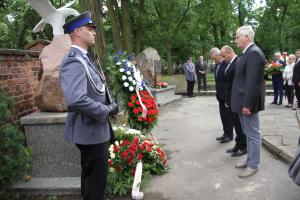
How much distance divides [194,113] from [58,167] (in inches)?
264

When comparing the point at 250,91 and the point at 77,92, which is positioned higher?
the point at 77,92

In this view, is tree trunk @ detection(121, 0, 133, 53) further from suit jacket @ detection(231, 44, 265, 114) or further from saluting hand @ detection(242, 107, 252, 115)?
saluting hand @ detection(242, 107, 252, 115)

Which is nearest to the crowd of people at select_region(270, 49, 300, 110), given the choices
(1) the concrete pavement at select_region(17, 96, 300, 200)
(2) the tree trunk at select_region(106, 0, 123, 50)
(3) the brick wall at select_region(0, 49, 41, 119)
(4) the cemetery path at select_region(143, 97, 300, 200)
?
(1) the concrete pavement at select_region(17, 96, 300, 200)

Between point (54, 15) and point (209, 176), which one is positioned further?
point (54, 15)

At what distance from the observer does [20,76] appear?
16.3 ft

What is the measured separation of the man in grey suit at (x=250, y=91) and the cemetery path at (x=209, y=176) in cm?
31

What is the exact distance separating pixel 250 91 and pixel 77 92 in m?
2.59

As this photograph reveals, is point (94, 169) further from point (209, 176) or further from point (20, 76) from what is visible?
point (20, 76)

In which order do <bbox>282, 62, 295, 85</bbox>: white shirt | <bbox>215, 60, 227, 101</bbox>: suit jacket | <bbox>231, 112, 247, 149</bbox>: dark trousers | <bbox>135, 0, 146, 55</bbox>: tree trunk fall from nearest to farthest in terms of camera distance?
<bbox>231, 112, 247, 149</bbox>: dark trousers < <bbox>215, 60, 227, 101</bbox>: suit jacket < <bbox>282, 62, 295, 85</bbox>: white shirt < <bbox>135, 0, 146, 55</bbox>: tree trunk

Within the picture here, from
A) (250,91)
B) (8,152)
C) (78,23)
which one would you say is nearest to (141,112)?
(250,91)

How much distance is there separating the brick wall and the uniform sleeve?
195cm

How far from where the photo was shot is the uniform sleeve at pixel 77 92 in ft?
8.93

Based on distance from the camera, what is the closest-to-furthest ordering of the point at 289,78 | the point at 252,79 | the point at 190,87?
the point at 252,79 < the point at 289,78 < the point at 190,87

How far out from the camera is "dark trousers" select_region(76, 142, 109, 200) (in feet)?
10.0
